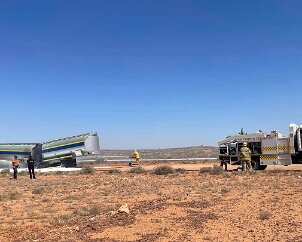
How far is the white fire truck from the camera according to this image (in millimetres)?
26781

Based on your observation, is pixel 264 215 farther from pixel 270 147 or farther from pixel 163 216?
pixel 270 147

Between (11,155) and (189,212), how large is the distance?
31732 millimetres

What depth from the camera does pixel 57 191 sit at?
2017 centimetres

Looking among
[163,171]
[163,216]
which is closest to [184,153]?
[163,171]

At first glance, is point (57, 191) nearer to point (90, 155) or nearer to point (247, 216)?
point (247, 216)

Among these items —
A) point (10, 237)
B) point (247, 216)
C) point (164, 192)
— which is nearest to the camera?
point (10, 237)

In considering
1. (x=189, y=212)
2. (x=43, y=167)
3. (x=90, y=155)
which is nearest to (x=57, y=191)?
(x=189, y=212)

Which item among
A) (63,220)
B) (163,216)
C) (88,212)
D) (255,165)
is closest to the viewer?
(63,220)

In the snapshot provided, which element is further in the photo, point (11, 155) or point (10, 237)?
point (11, 155)

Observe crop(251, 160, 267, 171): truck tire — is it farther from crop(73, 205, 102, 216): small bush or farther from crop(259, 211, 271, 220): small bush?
crop(73, 205, 102, 216): small bush

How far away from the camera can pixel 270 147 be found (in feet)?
90.0

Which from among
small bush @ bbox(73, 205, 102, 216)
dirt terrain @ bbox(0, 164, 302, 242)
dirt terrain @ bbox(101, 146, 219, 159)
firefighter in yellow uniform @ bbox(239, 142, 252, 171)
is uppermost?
firefighter in yellow uniform @ bbox(239, 142, 252, 171)

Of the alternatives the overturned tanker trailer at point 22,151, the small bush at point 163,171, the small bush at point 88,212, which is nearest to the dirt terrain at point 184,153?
the overturned tanker trailer at point 22,151

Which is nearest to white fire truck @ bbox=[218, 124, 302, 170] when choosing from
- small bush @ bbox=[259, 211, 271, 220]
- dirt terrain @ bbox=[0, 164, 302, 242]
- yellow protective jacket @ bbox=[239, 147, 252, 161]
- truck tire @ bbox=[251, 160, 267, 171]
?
truck tire @ bbox=[251, 160, 267, 171]
